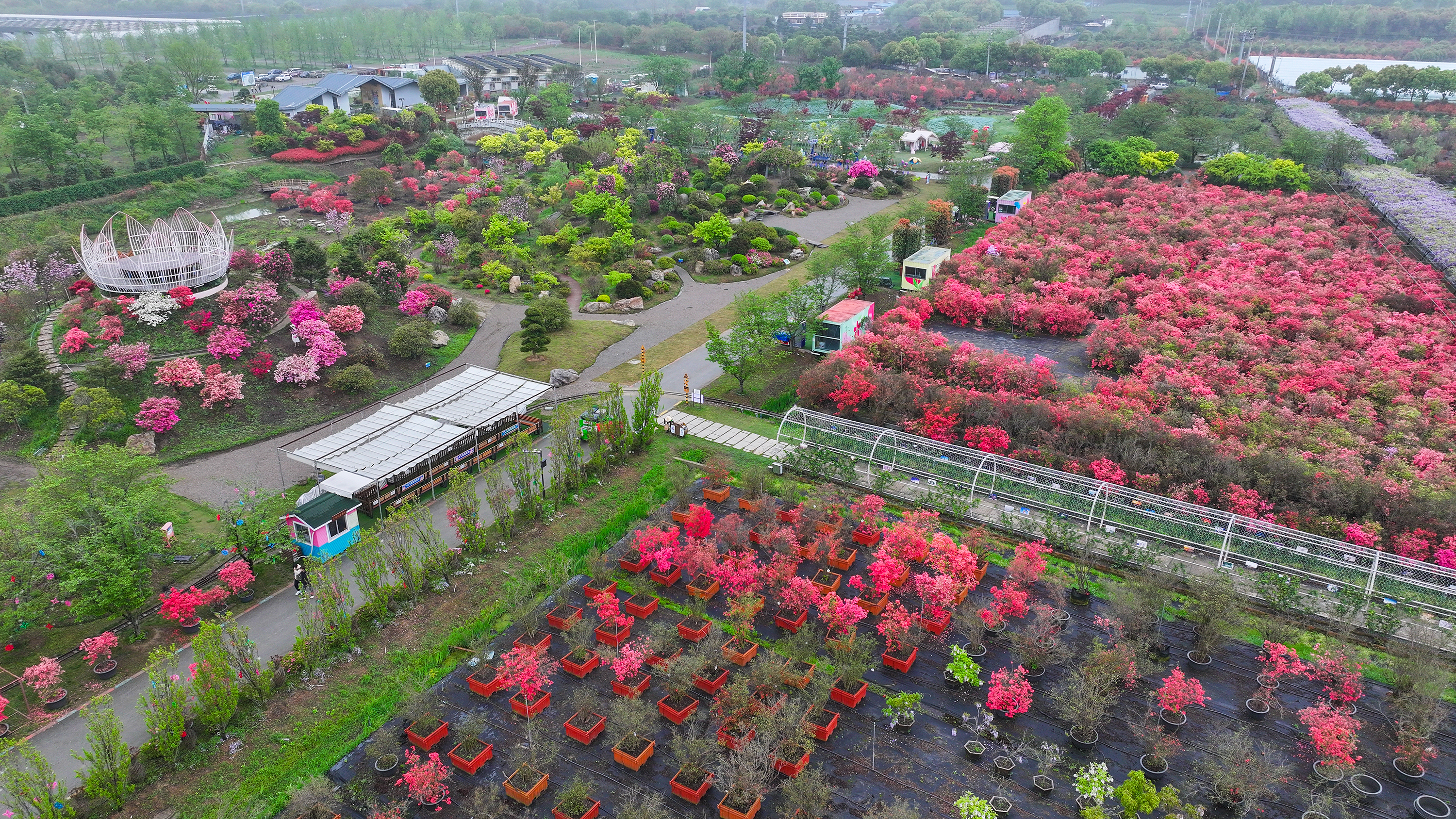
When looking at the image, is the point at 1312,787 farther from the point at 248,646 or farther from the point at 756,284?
the point at 756,284

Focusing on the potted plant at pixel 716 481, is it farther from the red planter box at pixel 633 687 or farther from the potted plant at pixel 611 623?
the red planter box at pixel 633 687

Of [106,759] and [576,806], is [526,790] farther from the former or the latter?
[106,759]

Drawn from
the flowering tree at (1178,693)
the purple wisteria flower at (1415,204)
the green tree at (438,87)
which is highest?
the green tree at (438,87)

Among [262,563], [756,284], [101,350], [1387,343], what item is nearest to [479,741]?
[262,563]

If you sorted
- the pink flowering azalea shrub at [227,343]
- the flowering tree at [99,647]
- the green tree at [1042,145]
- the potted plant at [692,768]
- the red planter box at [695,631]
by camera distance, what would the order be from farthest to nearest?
the green tree at [1042,145] < the pink flowering azalea shrub at [227,343] < the red planter box at [695,631] < the flowering tree at [99,647] < the potted plant at [692,768]

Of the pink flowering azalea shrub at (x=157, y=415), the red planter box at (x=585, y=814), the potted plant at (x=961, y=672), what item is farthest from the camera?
the pink flowering azalea shrub at (x=157, y=415)

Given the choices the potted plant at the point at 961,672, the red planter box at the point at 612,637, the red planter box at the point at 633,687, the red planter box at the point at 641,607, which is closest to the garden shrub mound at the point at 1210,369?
the potted plant at the point at 961,672

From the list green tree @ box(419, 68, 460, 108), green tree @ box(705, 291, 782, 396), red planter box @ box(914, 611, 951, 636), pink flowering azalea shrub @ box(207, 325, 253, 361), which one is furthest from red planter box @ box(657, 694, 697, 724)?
green tree @ box(419, 68, 460, 108)

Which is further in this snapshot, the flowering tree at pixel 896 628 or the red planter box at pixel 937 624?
the red planter box at pixel 937 624
